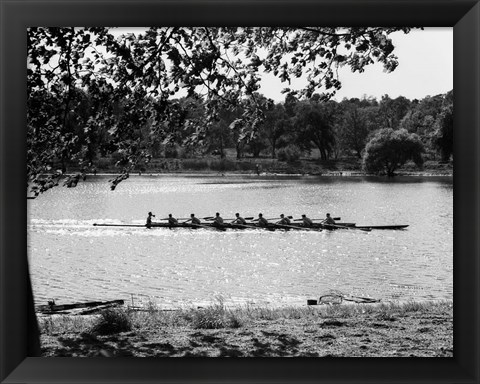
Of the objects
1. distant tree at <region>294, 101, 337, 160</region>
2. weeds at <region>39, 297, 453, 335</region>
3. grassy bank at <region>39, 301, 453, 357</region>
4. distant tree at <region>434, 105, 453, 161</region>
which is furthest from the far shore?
grassy bank at <region>39, 301, 453, 357</region>

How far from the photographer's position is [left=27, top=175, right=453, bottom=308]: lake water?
13695mm

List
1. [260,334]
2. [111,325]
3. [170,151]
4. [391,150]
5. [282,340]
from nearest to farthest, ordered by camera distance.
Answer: [282,340]
[260,334]
[111,325]
[170,151]
[391,150]

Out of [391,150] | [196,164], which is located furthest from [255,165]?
[391,150]

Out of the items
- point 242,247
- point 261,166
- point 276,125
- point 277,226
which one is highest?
point 276,125

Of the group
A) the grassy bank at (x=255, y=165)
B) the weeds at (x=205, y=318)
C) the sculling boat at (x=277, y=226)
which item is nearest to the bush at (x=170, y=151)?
the grassy bank at (x=255, y=165)

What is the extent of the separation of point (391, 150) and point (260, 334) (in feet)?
23.8

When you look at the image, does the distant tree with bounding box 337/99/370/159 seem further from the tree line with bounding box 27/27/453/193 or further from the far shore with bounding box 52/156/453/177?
the tree line with bounding box 27/27/453/193

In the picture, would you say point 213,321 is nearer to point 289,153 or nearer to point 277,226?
point 289,153

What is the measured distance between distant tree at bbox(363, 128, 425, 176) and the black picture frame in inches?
237

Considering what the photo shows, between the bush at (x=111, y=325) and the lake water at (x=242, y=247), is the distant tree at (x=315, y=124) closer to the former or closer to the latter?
the lake water at (x=242, y=247)
